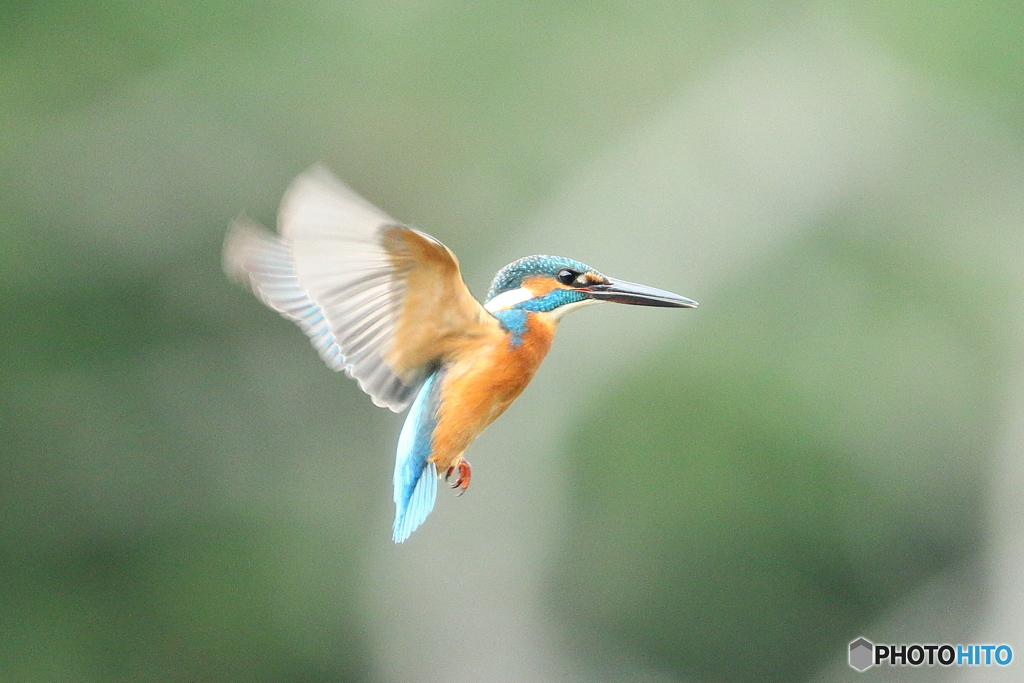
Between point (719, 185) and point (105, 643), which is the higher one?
point (719, 185)

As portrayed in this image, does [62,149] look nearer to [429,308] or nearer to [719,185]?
[719,185]

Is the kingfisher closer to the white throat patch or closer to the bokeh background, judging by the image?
the white throat patch

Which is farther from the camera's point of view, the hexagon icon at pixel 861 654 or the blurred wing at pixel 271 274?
the hexagon icon at pixel 861 654

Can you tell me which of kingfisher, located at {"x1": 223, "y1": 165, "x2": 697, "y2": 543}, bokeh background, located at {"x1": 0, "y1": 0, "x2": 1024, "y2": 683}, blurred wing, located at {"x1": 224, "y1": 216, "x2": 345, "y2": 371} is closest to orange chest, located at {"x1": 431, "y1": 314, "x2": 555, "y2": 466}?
kingfisher, located at {"x1": 223, "y1": 165, "x2": 697, "y2": 543}

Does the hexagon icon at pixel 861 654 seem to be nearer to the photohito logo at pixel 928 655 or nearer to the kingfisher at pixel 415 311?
the photohito logo at pixel 928 655

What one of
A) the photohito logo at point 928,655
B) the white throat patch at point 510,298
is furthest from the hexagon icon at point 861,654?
the white throat patch at point 510,298

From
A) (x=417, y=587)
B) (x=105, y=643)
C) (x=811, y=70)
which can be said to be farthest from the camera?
(x=811, y=70)

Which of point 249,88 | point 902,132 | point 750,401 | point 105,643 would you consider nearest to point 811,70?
point 902,132
